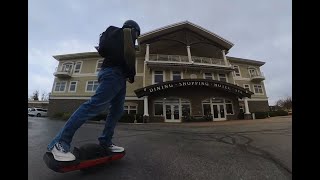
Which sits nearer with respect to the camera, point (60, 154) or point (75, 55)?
point (60, 154)

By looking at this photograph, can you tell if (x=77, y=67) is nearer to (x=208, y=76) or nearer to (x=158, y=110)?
(x=158, y=110)

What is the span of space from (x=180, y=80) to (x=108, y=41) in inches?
340

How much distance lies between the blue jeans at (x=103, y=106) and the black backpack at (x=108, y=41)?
163 millimetres

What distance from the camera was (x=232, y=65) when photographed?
1230 cm

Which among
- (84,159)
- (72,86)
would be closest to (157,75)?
(72,86)

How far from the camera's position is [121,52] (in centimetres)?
151

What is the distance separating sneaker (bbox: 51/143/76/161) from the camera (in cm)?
112

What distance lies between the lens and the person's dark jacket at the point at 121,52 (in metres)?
1.51

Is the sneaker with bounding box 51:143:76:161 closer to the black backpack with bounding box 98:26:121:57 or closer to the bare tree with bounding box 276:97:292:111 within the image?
the black backpack with bounding box 98:26:121:57
